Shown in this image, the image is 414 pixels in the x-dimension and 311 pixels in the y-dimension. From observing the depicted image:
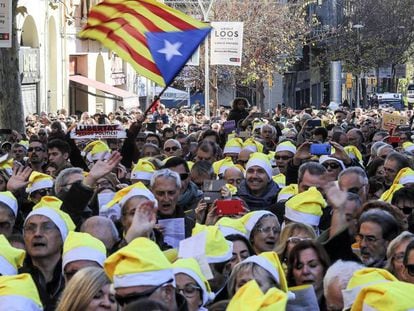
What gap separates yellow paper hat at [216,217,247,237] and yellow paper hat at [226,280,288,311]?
273 cm

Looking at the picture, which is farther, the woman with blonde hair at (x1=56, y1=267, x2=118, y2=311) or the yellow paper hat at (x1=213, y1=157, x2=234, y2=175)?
the yellow paper hat at (x1=213, y1=157, x2=234, y2=175)

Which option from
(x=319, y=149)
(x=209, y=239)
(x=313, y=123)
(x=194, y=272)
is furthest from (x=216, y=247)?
(x=313, y=123)

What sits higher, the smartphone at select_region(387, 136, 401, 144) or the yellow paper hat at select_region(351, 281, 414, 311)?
the smartphone at select_region(387, 136, 401, 144)

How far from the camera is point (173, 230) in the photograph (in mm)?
9820

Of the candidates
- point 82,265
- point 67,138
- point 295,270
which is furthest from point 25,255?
point 67,138

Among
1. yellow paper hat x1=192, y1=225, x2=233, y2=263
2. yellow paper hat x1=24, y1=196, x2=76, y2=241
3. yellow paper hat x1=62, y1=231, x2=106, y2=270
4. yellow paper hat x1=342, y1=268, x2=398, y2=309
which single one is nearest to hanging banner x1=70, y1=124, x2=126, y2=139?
yellow paper hat x1=24, y1=196, x2=76, y2=241

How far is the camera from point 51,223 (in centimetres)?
868

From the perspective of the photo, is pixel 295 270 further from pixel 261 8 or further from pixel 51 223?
pixel 261 8

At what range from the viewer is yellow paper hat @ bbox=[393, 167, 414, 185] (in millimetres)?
11562

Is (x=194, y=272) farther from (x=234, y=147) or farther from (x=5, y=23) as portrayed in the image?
(x=5, y=23)

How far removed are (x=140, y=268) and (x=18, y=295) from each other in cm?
63

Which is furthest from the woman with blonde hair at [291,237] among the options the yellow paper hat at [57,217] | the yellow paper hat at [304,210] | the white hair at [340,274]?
the yellow paper hat at [57,217]

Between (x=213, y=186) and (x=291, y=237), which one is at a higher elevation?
(x=213, y=186)

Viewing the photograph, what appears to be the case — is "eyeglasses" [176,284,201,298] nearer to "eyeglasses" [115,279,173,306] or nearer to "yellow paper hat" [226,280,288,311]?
"eyeglasses" [115,279,173,306]
